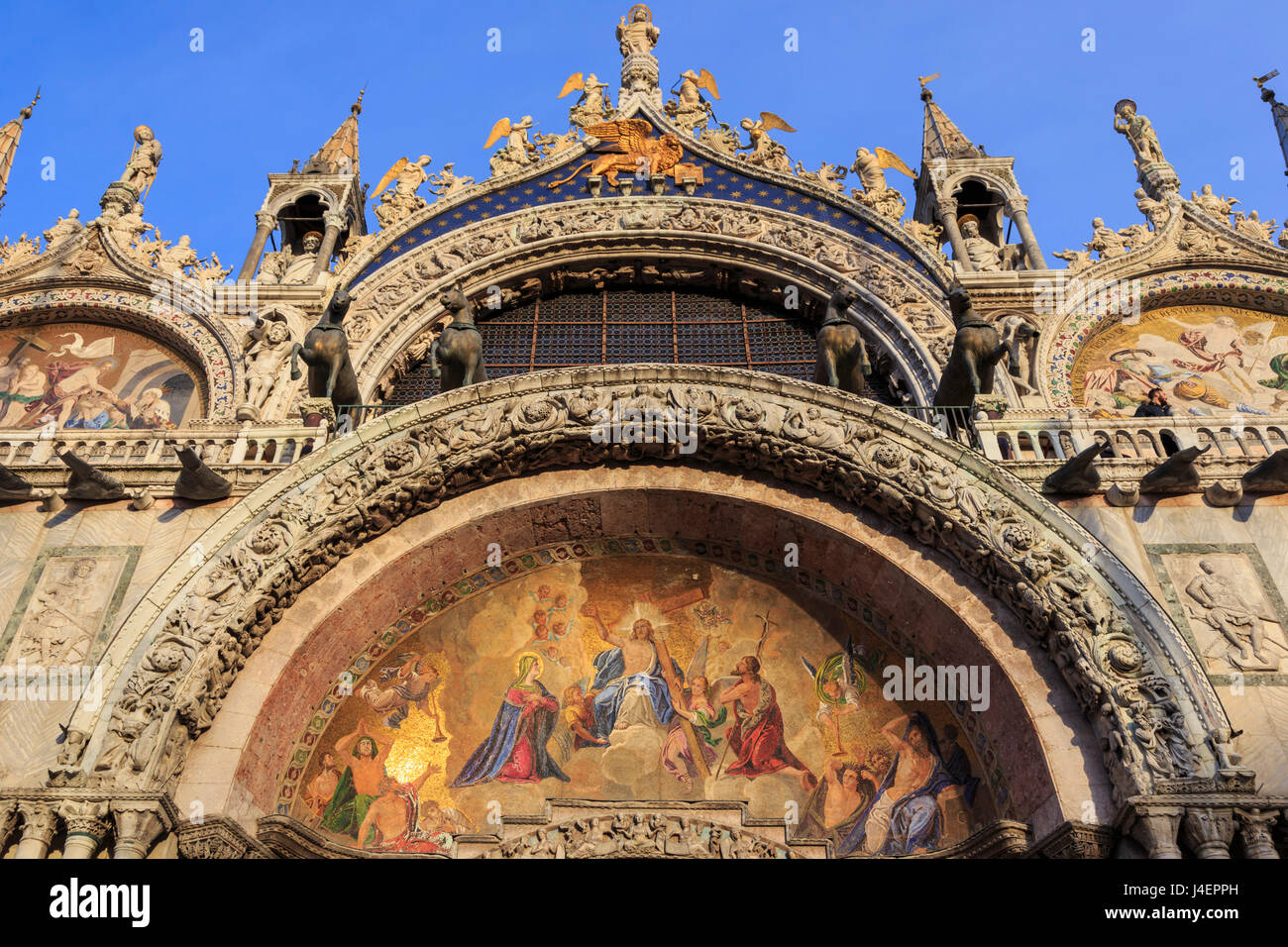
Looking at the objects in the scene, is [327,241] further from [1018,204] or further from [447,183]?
[1018,204]

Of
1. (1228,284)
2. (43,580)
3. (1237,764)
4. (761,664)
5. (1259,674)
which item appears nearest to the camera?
(1237,764)

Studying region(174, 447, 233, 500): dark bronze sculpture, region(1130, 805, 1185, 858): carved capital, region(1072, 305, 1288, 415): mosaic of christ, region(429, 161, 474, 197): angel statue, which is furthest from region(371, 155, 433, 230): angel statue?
region(1130, 805, 1185, 858): carved capital

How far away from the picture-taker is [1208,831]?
7715 millimetres

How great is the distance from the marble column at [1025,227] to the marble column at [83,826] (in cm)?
1342

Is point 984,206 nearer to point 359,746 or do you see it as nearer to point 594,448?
point 594,448

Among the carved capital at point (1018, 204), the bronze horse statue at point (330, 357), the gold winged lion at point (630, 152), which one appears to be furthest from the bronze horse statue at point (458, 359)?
the carved capital at point (1018, 204)

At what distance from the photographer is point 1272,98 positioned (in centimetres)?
1822

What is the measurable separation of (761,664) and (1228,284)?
31.7ft

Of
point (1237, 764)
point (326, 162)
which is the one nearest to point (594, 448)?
point (1237, 764)

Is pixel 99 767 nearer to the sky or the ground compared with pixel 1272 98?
nearer to the ground

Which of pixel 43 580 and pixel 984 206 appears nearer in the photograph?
pixel 43 580

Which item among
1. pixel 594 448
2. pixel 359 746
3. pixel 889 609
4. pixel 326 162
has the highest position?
pixel 326 162

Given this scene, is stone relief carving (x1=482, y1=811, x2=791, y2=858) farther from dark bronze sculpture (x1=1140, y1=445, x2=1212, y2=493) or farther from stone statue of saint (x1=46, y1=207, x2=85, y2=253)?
stone statue of saint (x1=46, y1=207, x2=85, y2=253)

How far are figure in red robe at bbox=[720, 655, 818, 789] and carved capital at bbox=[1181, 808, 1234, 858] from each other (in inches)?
129
